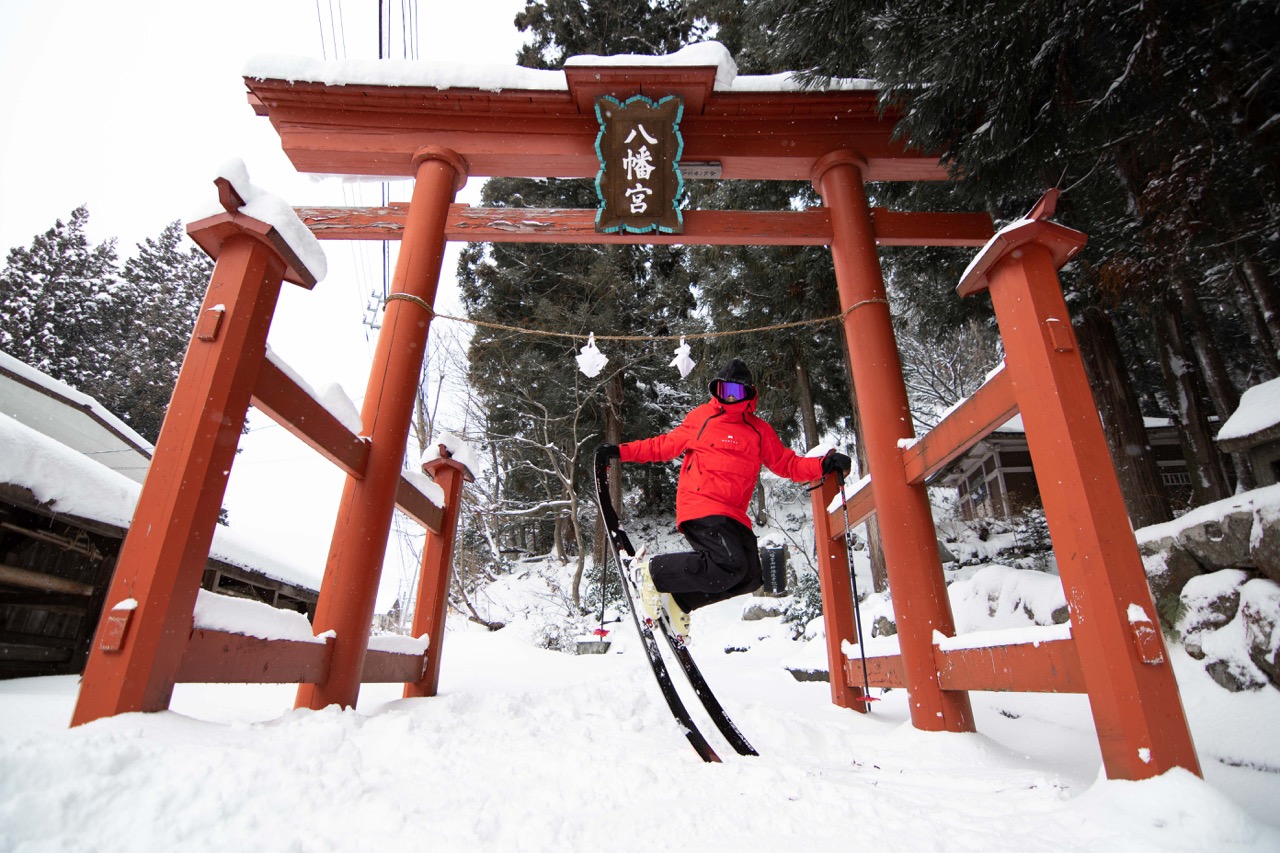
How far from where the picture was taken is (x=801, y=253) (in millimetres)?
10008

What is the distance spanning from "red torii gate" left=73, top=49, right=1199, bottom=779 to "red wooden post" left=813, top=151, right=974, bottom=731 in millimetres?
11

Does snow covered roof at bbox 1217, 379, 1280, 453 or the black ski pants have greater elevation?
snow covered roof at bbox 1217, 379, 1280, 453

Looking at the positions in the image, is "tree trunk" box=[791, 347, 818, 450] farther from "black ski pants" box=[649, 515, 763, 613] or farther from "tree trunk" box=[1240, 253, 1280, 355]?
"black ski pants" box=[649, 515, 763, 613]

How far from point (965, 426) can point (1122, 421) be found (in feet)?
16.7

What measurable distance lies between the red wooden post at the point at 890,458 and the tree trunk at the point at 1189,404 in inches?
158

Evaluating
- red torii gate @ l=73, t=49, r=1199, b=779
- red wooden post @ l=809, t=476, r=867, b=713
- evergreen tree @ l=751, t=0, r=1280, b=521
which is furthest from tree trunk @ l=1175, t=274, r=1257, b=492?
red wooden post @ l=809, t=476, r=867, b=713

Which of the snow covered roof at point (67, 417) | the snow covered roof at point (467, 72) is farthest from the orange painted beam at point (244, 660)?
the snow covered roof at point (67, 417)

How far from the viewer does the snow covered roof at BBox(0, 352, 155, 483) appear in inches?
251

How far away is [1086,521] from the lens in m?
A: 1.83

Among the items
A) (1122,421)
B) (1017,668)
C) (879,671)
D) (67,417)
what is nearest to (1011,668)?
(1017,668)

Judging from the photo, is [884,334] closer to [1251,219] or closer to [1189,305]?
[1251,219]

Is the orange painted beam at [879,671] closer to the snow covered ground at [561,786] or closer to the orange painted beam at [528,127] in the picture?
the snow covered ground at [561,786]

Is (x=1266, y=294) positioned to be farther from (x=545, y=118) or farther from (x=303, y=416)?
A: (x=303, y=416)

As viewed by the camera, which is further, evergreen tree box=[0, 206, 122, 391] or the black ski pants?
evergreen tree box=[0, 206, 122, 391]
